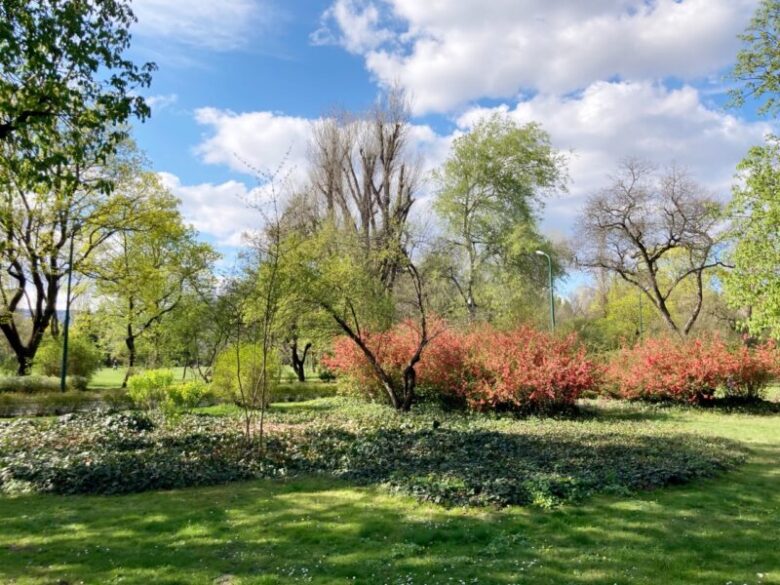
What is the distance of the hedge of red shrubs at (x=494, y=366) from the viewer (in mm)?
14219

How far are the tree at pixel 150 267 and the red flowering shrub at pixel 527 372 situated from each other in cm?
1391

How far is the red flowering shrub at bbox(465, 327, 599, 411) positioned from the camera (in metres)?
14.1

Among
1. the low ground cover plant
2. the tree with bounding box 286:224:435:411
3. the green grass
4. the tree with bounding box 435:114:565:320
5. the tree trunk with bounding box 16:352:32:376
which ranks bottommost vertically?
the green grass

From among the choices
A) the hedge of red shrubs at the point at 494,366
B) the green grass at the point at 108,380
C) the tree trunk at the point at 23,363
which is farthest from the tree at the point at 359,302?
the tree trunk at the point at 23,363

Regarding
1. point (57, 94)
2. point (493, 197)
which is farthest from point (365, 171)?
point (57, 94)

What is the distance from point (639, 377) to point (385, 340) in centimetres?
797

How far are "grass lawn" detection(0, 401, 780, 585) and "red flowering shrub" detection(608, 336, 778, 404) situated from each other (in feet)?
33.3

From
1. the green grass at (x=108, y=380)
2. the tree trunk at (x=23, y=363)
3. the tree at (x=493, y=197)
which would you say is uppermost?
the tree at (x=493, y=197)

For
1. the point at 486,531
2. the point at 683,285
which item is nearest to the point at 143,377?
the point at 486,531

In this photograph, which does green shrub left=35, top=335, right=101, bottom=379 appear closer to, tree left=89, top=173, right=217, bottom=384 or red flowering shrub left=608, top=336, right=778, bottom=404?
tree left=89, top=173, right=217, bottom=384

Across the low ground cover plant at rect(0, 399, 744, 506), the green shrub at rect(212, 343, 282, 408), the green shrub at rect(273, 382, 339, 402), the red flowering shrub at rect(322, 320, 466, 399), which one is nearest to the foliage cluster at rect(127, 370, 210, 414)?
the green shrub at rect(212, 343, 282, 408)

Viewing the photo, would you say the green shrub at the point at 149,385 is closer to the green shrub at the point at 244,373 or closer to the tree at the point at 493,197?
the green shrub at the point at 244,373

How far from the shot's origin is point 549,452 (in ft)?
28.6

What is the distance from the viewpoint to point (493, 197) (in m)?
27.7
